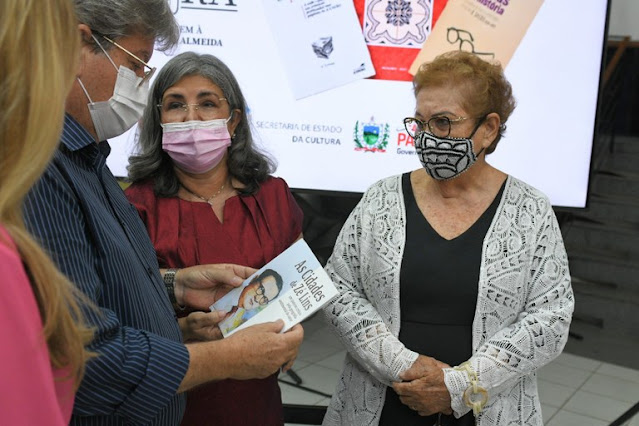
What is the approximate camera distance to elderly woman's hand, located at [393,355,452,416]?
1845 millimetres

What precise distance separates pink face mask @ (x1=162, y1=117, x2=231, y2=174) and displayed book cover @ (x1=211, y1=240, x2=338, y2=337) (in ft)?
1.75

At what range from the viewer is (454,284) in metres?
1.92

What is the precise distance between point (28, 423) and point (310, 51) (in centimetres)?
260

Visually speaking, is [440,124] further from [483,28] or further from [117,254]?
[483,28]

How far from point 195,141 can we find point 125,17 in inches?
23.8

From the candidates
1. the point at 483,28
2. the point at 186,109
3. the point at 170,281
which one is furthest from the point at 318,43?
the point at 170,281

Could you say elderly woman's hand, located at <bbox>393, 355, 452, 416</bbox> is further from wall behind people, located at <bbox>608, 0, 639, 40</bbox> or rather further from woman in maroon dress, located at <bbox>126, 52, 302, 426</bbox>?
wall behind people, located at <bbox>608, 0, 639, 40</bbox>

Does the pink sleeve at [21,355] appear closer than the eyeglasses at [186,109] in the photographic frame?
Yes

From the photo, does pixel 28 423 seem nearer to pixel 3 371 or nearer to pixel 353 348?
pixel 3 371

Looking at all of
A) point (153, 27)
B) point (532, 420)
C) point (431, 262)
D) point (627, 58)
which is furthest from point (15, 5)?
point (627, 58)

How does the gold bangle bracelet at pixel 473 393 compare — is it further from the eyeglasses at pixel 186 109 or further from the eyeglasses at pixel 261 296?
the eyeglasses at pixel 186 109

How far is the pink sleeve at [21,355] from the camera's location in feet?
2.45

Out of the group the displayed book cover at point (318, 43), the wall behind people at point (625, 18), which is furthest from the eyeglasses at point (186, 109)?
the wall behind people at point (625, 18)

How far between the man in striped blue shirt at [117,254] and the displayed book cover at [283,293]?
85mm
